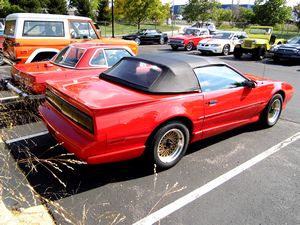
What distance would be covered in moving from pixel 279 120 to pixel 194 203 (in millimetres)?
3702

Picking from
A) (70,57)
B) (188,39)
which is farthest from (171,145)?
(188,39)

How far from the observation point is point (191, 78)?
4.11 metres

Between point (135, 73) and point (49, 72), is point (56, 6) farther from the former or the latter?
point (135, 73)

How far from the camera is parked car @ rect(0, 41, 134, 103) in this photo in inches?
211

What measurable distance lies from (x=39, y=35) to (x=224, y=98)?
612 cm

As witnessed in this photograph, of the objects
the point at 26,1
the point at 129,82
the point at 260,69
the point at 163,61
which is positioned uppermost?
the point at 26,1

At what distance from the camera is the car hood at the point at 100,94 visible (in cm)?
333

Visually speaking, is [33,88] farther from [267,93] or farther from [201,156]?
[267,93]

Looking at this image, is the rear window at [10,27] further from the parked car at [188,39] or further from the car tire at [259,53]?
the parked car at [188,39]

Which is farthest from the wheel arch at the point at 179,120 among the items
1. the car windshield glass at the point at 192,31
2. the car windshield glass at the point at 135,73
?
the car windshield glass at the point at 192,31

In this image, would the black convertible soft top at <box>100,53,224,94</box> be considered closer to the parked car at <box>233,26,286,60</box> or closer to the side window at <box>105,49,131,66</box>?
the side window at <box>105,49,131,66</box>

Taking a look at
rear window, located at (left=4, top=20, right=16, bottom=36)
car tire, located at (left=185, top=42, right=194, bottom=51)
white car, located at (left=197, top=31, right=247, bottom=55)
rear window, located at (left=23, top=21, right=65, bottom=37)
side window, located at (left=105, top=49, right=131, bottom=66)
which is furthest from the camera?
car tire, located at (left=185, top=42, right=194, bottom=51)

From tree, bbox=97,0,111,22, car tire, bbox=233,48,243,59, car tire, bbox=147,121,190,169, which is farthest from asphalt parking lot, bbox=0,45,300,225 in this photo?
tree, bbox=97,0,111,22

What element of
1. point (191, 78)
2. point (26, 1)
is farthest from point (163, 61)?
point (26, 1)
